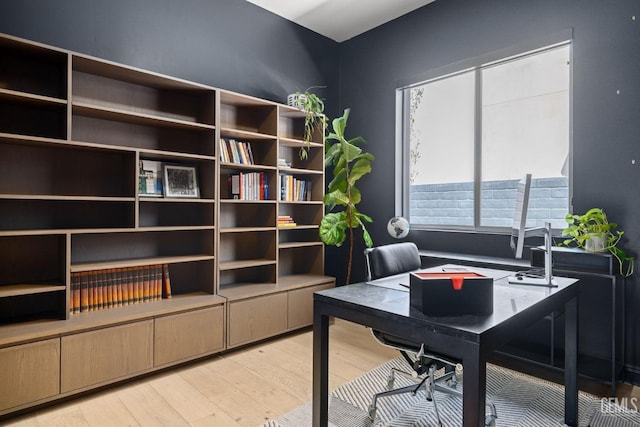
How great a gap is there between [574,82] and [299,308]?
9.16 feet

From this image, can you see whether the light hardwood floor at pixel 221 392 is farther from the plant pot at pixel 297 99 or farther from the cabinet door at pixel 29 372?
the plant pot at pixel 297 99

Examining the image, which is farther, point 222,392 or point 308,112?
point 308,112

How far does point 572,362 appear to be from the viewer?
191 cm

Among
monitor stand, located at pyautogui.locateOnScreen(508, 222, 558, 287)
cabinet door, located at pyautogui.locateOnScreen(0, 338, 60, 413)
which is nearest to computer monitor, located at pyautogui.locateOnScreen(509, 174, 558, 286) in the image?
monitor stand, located at pyautogui.locateOnScreen(508, 222, 558, 287)

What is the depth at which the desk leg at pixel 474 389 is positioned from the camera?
1.18 meters

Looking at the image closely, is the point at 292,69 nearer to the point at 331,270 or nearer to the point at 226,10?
the point at 226,10

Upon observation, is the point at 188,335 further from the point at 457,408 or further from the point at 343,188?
the point at 343,188

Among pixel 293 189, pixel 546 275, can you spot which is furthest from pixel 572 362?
pixel 293 189

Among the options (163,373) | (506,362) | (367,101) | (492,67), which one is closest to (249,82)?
(367,101)

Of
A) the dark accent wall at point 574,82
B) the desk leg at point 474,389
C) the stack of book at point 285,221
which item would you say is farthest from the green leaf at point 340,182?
the desk leg at point 474,389

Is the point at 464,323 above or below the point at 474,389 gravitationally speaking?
above

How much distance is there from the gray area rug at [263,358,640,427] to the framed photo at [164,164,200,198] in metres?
1.78

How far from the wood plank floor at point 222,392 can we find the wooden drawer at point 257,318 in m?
0.12

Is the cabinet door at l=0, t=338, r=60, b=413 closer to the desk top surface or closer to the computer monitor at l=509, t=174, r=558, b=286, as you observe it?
the desk top surface
